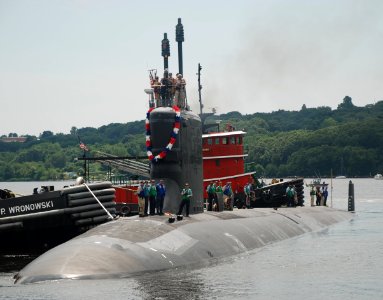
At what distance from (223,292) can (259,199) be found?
83.9 feet

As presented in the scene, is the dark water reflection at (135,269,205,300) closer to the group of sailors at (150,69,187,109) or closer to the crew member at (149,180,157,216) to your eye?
the crew member at (149,180,157,216)

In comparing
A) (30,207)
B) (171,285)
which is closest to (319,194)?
(30,207)

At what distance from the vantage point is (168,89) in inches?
1230

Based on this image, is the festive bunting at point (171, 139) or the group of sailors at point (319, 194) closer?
the festive bunting at point (171, 139)

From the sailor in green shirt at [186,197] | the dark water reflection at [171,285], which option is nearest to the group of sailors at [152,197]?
the sailor in green shirt at [186,197]

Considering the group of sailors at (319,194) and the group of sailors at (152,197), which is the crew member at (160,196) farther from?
the group of sailors at (319,194)

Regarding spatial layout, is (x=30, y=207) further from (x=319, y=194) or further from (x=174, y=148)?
(x=319, y=194)

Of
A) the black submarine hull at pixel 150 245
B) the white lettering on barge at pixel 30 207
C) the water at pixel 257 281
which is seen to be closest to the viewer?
the water at pixel 257 281

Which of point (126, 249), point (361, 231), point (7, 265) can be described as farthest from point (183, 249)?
point (361, 231)

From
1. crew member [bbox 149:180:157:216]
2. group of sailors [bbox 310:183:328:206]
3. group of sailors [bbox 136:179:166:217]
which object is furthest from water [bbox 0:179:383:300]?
group of sailors [bbox 310:183:328:206]

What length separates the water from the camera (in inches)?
790

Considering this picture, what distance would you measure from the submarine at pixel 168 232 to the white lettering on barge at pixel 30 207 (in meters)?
4.35

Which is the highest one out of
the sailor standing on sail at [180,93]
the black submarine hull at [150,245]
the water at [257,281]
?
the sailor standing on sail at [180,93]

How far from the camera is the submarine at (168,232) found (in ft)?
70.1
